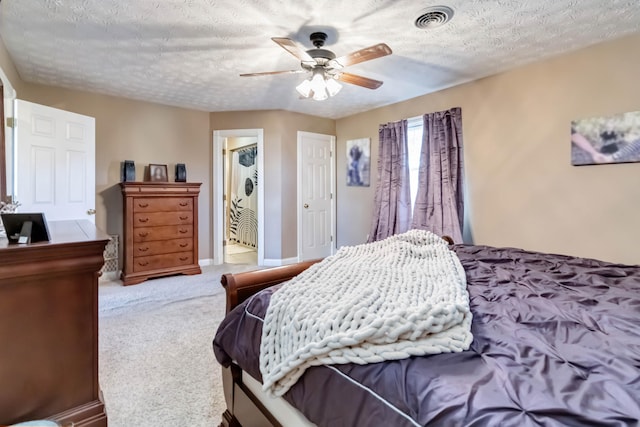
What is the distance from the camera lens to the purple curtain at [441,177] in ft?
11.8

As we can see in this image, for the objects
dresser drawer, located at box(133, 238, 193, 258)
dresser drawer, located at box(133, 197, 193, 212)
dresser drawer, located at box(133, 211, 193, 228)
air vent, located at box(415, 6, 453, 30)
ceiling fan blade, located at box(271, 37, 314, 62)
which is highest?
air vent, located at box(415, 6, 453, 30)

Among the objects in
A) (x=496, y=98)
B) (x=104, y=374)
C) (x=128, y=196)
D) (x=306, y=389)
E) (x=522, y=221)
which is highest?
(x=496, y=98)

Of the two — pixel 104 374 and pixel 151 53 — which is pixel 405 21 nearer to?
pixel 151 53

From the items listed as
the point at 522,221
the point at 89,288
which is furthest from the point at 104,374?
the point at 522,221

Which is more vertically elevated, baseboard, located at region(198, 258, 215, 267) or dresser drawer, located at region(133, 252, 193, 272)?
dresser drawer, located at region(133, 252, 193, 272)

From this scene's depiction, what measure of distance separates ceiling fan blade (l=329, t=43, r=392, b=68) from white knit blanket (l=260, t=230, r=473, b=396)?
1.49m

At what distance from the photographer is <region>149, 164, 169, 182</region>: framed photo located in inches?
171

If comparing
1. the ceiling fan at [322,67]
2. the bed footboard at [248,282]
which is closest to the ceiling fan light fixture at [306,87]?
the ceiling fan at [322,67]

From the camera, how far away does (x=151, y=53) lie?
2.91 metres

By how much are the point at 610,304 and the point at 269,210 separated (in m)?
4.15

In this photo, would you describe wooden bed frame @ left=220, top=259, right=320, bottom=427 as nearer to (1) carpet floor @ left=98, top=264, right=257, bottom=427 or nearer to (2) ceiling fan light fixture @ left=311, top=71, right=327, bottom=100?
(1) carpet floor @ left=98, top=264, right=257, bottom=427

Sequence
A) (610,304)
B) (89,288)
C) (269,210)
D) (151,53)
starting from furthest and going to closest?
1. (269,210)
2. (151,53)
3. (89,288)
4. (610,304)

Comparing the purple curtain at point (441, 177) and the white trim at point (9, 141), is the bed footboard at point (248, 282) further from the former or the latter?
the white trim at point (9, 141)

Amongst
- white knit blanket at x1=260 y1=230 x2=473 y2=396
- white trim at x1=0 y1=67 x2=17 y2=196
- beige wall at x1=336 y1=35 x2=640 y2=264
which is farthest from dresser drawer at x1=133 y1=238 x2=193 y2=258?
beige wall at x1=336 y1=35 x2=640 y2=264
